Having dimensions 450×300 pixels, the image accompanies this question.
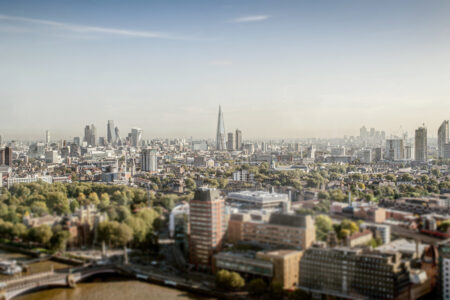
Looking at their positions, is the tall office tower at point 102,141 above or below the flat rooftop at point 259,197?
above

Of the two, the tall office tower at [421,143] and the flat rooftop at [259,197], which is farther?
the tall office tower at [421,143]

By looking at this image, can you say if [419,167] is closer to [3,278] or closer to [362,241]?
[362,241]

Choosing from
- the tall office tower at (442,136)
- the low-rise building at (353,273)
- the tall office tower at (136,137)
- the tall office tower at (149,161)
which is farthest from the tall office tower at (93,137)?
the low-rise building at (353,273)

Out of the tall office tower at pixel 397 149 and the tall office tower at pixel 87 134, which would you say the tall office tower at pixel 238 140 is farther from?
the tall office tower at pixel 397 149

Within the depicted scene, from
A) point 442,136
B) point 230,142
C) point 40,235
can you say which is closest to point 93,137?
point 230,142

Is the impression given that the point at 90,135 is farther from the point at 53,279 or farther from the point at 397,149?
the point at 53,279

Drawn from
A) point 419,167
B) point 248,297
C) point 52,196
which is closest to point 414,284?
point 248,297

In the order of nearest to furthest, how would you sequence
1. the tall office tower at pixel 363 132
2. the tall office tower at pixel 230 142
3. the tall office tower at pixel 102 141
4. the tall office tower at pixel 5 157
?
the tall office tower at pixel 5 157 → the tall office tower at pixel 230 142 → the tall office tower at pixel 102 141 → the tall office tower at pixel 363 132
